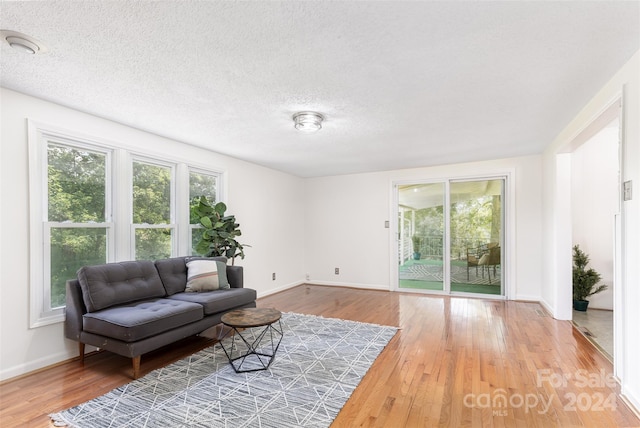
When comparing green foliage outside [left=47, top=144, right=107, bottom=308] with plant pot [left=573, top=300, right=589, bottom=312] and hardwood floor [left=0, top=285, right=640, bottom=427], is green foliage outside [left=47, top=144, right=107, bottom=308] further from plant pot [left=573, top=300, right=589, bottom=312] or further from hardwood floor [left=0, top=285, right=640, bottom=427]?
plant pot [left=573, top=300, right=589, bottom=312]

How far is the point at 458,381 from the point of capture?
2.48m

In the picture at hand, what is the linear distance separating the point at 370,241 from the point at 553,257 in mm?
3013

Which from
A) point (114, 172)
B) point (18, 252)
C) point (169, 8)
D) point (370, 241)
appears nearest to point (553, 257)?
point (370, 241)

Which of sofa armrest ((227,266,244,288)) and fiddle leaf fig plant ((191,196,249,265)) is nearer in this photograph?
sofa armrest ((227,266,244,288))

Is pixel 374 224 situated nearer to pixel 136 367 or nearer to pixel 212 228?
pixel 212 228

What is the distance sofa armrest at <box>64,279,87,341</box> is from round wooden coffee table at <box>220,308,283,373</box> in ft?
4.08

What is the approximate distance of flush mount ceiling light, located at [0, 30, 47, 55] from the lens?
1.83 meters

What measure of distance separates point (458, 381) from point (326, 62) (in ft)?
8.74

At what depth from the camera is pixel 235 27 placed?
1.77 m

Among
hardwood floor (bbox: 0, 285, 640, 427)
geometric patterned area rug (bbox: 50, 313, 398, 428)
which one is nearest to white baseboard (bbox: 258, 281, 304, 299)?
hardwood floor (bbox: 0, 285, 640, 427)

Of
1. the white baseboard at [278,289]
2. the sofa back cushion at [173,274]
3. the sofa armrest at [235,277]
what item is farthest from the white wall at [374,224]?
the sofa back cushion at [173,274]

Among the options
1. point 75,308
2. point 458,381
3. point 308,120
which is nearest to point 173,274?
point 75,308

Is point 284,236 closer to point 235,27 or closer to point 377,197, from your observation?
point 377,197

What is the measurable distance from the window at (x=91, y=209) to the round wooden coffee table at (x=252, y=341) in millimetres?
1573
